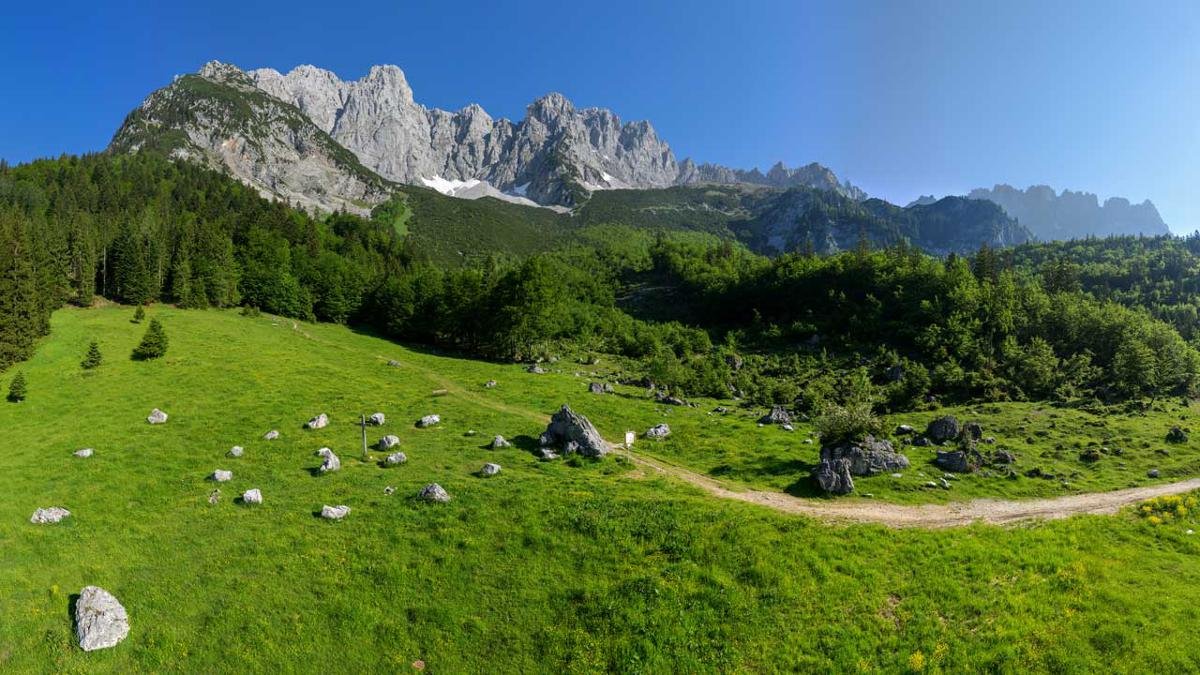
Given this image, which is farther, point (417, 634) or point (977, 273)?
point (977, 273)

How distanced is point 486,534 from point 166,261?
349 feet

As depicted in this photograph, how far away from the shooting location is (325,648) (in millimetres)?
17797

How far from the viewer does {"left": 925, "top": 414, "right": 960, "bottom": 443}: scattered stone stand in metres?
43.4

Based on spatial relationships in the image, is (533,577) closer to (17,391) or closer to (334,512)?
(334,512)

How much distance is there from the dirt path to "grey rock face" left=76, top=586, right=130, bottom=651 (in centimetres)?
2628

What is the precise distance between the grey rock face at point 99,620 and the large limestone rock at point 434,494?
11573 mm

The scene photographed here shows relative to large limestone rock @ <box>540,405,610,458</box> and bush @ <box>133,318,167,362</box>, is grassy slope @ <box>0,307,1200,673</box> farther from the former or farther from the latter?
bush @ <box>133,318,167,362</box>

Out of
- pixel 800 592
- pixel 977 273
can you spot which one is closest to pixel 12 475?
pixel 800 592

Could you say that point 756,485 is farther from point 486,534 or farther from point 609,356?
point 609,356

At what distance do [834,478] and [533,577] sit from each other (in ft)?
64.6

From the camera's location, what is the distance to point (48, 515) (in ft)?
80.0

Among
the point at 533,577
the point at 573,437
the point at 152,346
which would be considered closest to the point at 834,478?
the point at 573,437

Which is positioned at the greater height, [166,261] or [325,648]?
[166,261]

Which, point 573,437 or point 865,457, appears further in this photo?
point 573,437
